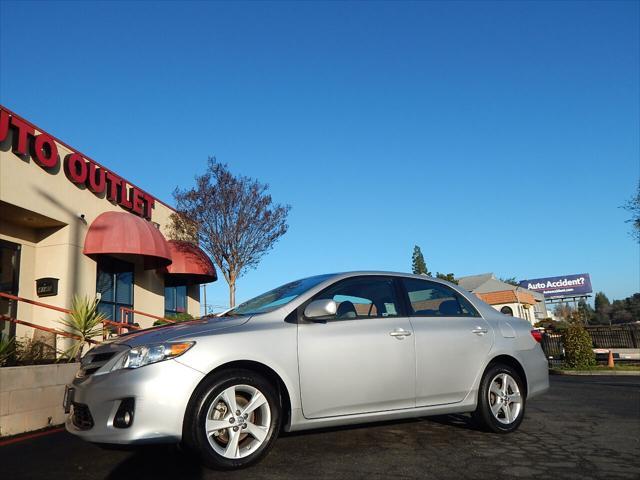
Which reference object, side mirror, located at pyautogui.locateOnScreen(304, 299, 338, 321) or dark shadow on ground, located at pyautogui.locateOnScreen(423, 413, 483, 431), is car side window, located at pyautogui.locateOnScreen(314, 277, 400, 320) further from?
dark shadow on ground, located at pyautogui.locateOnScreen(423, 413, 483, 431)

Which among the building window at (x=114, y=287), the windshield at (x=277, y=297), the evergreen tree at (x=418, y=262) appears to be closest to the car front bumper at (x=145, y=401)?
the windshield at (x=277, y=297)

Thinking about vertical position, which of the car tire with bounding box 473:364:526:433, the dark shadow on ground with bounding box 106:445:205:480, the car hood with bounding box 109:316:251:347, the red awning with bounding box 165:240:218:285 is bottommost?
the dark shadow on ground with bounding box 106:445:205:480

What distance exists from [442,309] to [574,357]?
13714 millimetres

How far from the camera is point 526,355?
17.3ft

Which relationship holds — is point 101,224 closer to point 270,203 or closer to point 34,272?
point 34,272

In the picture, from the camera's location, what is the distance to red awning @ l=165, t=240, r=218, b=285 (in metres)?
16.2

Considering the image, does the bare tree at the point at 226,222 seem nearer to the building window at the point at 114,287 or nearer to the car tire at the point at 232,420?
the building window at the point at 114,287

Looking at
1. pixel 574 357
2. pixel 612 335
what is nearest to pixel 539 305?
pixel 612 335

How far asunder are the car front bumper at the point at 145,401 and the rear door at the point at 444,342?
2.16m

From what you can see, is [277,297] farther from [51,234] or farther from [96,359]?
[51,234]

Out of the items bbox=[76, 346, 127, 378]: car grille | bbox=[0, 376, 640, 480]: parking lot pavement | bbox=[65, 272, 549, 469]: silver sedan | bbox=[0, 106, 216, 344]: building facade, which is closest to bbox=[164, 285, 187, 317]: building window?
bbox=[0, 106, 216, 344]: building facade

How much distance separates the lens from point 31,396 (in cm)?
646

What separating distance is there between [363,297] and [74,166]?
11.0 meters

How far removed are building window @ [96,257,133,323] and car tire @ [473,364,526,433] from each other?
432 inches
